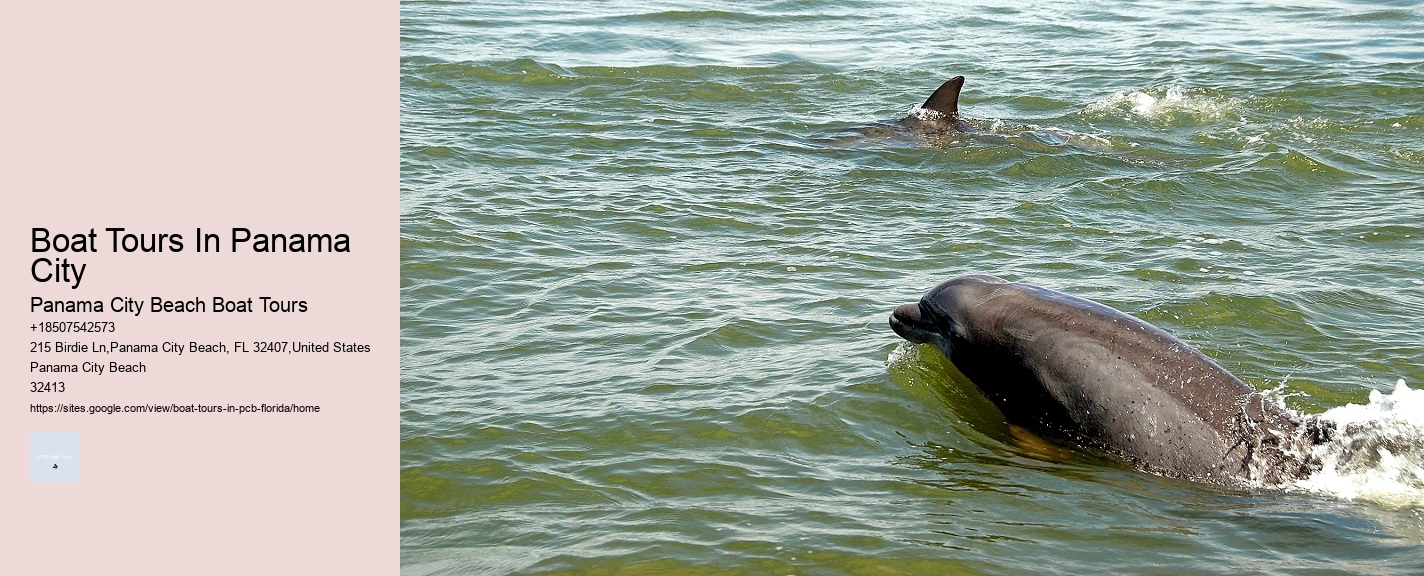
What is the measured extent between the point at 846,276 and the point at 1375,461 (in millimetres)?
4802

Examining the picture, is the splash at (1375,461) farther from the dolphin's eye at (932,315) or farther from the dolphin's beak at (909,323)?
the dolphin's beak at (909,323)

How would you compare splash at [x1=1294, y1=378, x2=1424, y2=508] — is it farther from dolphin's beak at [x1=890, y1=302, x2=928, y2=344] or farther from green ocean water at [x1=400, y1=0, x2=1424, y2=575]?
dolphin's beak at [x1=890, y1=302, x2=928, y2=344]

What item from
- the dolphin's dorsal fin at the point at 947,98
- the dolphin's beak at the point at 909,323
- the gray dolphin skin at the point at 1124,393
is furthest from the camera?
the dolphin's dorsal fin at the point at 947,98

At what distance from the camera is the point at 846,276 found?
11656 mm

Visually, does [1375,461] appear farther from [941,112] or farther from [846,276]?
[941,112]

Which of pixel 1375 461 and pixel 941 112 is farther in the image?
pixel 941 112

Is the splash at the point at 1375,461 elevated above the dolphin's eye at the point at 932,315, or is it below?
below

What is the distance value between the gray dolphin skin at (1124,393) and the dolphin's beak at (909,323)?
0.50 m

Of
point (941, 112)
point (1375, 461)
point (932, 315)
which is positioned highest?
point (941, 112)

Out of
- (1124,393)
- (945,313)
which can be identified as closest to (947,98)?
(945,313)

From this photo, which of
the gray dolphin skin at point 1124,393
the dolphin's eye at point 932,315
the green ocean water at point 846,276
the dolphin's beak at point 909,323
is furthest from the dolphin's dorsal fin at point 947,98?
the gray dolphin skin at point 1124,393

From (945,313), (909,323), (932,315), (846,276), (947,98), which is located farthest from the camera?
(947,98)

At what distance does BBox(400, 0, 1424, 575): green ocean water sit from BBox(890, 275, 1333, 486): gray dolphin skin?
0.63ft

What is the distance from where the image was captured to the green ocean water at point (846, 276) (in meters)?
7.17
